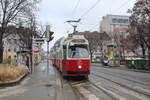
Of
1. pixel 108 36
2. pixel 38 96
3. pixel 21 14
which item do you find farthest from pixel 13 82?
pixel 108 36

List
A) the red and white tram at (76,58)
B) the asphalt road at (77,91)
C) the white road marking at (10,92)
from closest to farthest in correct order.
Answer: the asphalt road at (77,91) < the white road marking at (10,92) < the red and white tram at (76,58)

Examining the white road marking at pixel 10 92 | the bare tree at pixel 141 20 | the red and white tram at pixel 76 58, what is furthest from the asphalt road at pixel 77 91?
the bare tree at pixel 141 20

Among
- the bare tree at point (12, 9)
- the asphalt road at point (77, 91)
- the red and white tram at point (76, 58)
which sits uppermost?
the bare tree at point (12, 9)

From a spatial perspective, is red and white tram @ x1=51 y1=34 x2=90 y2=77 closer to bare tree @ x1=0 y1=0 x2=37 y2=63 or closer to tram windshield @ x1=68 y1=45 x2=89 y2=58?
tram windshield @ x1=68 y1=45 x2=89 y2=58

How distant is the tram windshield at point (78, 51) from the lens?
14.9m

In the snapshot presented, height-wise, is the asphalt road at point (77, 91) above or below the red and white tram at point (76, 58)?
below

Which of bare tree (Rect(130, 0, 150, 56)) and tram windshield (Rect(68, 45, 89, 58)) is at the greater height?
bare tree (Rect(130, 0, 150, 56))

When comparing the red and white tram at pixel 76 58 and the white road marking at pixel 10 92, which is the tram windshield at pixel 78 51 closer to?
the red and white tram at pixel 76 58

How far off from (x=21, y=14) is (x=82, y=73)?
11879mm

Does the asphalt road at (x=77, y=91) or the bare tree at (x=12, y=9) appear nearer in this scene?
the asphalt road at (x=77, y=91)

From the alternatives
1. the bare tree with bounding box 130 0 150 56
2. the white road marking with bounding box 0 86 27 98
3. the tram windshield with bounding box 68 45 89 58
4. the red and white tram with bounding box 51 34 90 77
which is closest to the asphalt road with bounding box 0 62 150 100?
the white road marking with bounding box 0 86 27 98

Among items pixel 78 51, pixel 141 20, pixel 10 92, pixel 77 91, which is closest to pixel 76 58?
pixel 78 51

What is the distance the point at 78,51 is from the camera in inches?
593

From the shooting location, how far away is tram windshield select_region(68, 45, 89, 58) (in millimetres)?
14906
